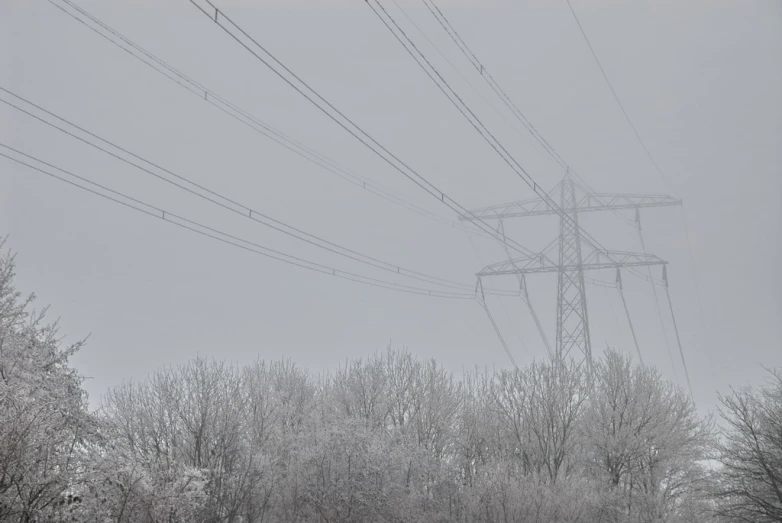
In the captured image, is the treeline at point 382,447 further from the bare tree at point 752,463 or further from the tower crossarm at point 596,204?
the tower crossarm at point 596,204

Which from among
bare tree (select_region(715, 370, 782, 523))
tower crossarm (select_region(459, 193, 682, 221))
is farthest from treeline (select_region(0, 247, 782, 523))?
tower crossarm (select_region(459, 193, 682, 221))

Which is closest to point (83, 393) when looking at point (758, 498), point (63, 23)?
point (758, 498)

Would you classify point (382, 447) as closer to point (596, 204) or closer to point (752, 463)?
point (752, 463)

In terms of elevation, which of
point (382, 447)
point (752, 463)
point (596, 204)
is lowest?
point (752, 463)

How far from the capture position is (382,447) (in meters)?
32.6

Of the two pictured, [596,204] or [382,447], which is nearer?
[382,447]

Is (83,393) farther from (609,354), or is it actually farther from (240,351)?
(240,351)

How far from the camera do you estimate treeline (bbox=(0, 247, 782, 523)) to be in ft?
63.9

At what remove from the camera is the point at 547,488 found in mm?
30578

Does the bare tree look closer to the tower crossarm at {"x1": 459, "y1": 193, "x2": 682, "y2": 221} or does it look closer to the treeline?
the treeline

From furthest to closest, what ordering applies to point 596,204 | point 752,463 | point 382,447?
1. point 596,204
2. point 382,447
3. point 752,463

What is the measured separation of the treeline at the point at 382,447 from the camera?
19.5 metres

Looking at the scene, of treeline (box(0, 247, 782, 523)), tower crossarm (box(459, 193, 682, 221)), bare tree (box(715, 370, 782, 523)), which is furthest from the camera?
tower crossarm (box(459, 193, 682, 221))

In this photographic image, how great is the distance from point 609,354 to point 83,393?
32.8 metres
